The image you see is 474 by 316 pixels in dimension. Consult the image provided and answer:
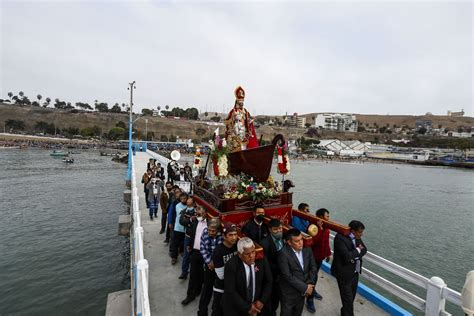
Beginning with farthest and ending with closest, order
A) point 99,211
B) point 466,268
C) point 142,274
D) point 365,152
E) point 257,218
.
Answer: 1. point 365,152
2. point 99,211
3. point 466,268
4. point 257,218
5. point 142,274

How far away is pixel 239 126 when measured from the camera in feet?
28.0

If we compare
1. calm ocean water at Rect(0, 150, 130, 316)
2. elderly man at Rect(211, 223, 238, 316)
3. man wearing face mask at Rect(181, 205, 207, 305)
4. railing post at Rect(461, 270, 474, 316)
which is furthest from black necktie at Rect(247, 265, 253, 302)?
calm ocean water at Rect(0, 150, 130, 316)

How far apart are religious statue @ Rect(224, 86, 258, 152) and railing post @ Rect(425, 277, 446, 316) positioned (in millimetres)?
5721

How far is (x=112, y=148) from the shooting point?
93938 mm

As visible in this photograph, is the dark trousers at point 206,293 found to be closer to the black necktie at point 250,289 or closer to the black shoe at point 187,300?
the black shoe at point 187,300

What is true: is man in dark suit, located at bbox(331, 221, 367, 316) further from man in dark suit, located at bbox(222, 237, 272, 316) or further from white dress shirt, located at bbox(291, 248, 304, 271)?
man in dark suit, located at bbox(222, 237, 272, 316)

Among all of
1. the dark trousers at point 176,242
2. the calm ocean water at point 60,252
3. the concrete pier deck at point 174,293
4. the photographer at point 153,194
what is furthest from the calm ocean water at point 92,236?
the dark trousers at point 176,242

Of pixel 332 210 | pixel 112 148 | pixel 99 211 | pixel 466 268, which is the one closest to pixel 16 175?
pixel 99 211

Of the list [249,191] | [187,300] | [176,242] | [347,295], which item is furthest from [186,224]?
[347,295]

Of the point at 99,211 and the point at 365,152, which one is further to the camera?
the point at 365,152

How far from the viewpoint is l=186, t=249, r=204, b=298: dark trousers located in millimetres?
5504

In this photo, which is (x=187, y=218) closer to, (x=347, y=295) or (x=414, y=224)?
(x=347, y=295)

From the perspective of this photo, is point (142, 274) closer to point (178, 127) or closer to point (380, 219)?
point (380, 219)

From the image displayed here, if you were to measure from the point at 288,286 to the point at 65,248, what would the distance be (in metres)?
15.2
